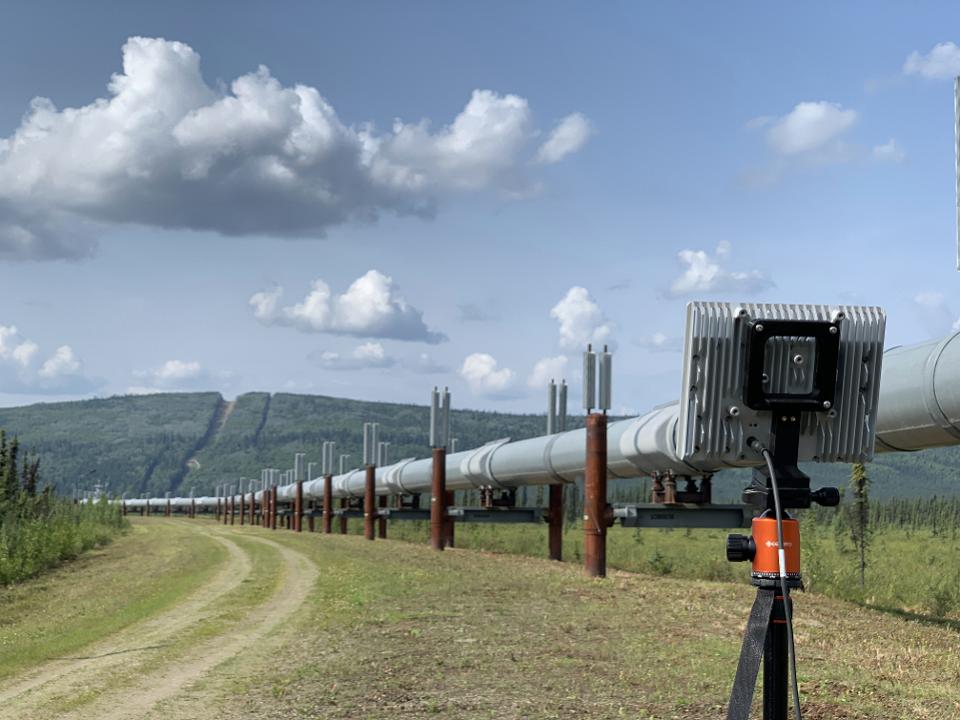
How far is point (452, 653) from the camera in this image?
10758mm

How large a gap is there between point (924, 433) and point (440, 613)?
5.94 m

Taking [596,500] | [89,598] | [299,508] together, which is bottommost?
[299,508]

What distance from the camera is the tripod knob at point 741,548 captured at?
210 inches

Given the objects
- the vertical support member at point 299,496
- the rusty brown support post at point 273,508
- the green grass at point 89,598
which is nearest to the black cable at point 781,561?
the green grass at point 89,598

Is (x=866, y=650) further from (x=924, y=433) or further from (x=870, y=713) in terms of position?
(x=870, y=713)

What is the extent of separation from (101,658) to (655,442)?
987 cm

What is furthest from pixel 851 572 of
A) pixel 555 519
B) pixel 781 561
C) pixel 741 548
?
pixel 781 561

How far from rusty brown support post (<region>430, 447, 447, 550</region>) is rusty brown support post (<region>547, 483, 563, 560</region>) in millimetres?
4117

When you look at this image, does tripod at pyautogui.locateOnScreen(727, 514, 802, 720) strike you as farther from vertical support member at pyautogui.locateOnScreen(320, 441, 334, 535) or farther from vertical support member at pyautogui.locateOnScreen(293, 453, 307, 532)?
vertical support member at pyautogui.locateOnScreen(293, 453, 307, 532)

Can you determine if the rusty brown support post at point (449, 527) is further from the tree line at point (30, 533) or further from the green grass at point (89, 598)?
the tree line at point (30, 533)

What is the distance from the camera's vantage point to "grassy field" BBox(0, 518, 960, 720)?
859 cm

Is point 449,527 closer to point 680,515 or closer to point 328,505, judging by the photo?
point 680,515

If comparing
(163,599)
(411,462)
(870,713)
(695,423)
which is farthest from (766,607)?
(411,462)

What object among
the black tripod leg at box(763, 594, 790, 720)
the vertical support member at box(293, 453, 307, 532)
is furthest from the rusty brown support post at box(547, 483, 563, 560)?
the vertical support member at box(293, 453, 307, 532)
